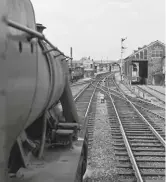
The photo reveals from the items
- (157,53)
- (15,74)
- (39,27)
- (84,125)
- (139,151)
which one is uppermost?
(157,53)

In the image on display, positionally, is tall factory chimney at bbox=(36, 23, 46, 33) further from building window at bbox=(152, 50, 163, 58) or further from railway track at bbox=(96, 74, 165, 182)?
building window at bbox=(152, 50, 163, 58)

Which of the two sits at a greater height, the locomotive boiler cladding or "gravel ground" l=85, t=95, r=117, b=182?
the locomotive boiler cladding

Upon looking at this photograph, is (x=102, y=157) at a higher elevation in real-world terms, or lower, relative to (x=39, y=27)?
lower

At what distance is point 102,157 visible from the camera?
25.3ft

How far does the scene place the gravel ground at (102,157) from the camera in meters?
6.36

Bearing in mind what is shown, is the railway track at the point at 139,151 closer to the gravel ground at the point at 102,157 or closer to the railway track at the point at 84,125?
the gravel ground at the point at 102,157

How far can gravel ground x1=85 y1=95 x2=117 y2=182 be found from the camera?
636cm

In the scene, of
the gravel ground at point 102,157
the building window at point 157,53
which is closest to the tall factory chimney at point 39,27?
the gravel ground at point 102,157

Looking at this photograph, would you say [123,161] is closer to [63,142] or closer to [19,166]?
[63,142]

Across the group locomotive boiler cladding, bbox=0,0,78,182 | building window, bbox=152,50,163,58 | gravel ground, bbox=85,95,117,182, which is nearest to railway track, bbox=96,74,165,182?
gravel ground, bbox=85,95,117,182

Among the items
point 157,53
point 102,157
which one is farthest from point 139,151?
point 157,53

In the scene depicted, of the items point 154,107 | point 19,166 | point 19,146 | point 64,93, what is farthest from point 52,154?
point 154,107

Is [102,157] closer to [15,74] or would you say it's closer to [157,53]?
[15,74]

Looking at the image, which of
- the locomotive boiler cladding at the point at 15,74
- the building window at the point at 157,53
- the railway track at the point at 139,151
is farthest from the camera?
the building window at the point at 157,53
